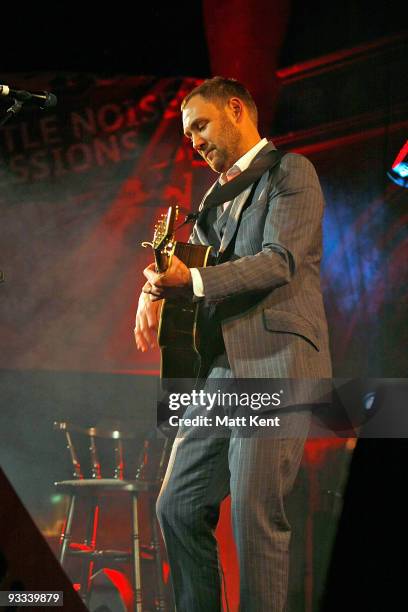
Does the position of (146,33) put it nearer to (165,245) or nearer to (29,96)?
(29,96)

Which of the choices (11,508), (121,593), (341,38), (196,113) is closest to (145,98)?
(341,38)

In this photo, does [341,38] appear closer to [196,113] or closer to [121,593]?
[196,113]

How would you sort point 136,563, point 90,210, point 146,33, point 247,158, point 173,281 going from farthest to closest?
point 90,210 < point 146,33 < point 136,563 < point 247,158 < point 173,281

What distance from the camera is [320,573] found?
3.01 meters

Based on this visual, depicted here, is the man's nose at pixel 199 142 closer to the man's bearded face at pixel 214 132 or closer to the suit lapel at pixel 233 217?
the man's bearded face at pixel 214 132

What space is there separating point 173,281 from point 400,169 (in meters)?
2.59

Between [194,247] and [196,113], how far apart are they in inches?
19.8

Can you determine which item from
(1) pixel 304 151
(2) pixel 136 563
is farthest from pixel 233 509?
(1) pixel 304 151

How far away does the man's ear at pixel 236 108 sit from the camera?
241cm

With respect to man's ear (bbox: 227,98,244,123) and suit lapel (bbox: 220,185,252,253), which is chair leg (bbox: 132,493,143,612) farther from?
man's ear (bbox: 227,98,244,123)

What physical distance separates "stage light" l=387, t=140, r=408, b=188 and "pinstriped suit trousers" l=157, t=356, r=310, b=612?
2.42 m

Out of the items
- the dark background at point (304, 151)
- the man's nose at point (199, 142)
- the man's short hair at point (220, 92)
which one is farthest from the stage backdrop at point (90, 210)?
the man's nose at point (199, 142)

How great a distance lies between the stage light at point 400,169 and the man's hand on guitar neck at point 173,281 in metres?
2.54

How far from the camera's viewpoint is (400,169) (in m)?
4.11
